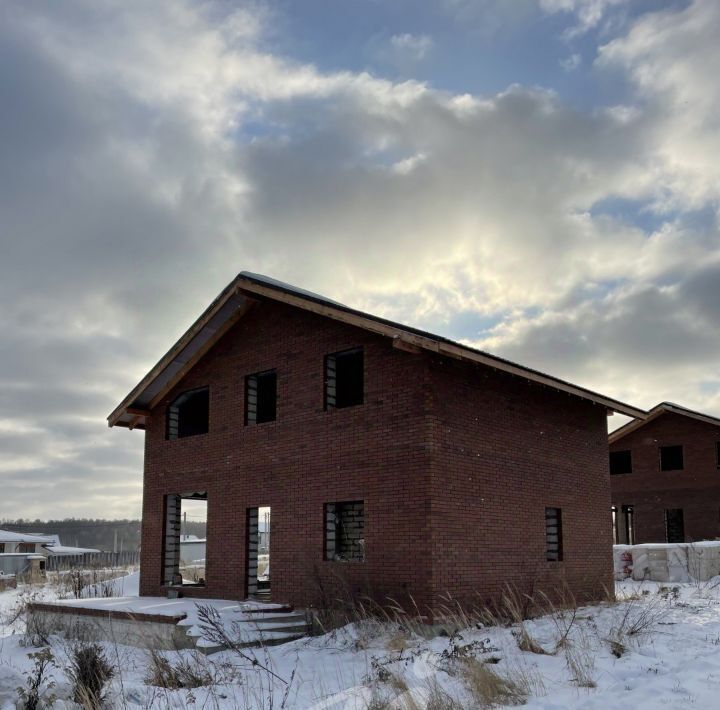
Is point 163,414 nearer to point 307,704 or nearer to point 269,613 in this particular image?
point 269,613

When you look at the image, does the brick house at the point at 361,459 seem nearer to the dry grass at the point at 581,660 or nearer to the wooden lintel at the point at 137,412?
the wooden lintel at the point at 137,412

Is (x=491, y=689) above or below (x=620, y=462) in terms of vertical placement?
below

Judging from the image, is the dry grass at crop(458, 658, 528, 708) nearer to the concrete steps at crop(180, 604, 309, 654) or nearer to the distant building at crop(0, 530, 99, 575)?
the concrete steps at crop(180, 604, 309, 654)

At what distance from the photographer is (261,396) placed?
61.8ft

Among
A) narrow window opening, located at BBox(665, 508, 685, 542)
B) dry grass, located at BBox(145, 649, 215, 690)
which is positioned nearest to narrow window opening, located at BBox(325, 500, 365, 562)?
dry grass, located at BBox(145, 649, 215, 690)

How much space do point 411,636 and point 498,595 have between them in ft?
8.40

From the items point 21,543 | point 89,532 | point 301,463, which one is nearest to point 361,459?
point 301,463

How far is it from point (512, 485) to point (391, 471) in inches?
108

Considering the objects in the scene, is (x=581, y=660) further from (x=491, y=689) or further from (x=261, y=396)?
(x=261, y=396)

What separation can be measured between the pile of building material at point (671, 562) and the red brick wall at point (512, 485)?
22.1 feet

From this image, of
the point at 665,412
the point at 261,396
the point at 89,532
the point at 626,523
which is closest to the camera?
the point at 261,396

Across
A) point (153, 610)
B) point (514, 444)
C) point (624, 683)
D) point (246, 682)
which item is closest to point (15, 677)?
point (246, 682)

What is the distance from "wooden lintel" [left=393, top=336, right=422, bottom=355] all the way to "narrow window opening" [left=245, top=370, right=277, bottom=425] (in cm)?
408

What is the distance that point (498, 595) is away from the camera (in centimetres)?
1413
